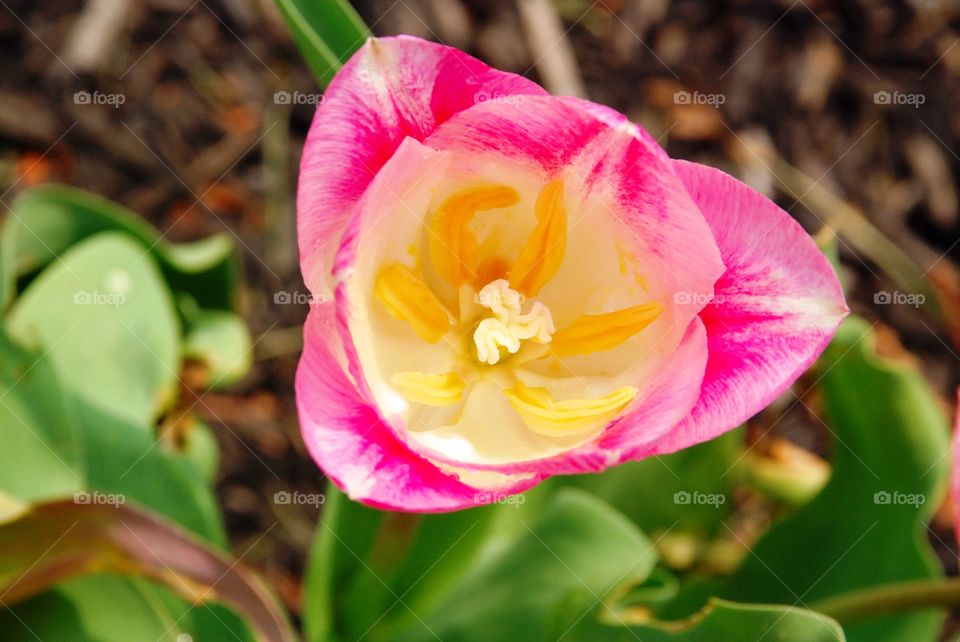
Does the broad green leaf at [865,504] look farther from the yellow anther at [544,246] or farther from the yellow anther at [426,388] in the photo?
the yellow anther at [426,388]

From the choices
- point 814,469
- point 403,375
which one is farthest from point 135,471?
point 814,469

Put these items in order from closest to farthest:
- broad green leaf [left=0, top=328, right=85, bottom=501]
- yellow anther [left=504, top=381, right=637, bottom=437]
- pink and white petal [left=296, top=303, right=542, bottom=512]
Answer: pink and white petal [left=296, top=303, right=542, bottom=512], yellow anther [left=504, top=381, right=637, bottom=437], broad green leaf [left=0, top=328, right=85, bottom=501]

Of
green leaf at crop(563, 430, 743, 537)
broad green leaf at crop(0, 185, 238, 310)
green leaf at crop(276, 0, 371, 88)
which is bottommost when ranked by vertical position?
green leaf at crop(563, 430, 743, 537)

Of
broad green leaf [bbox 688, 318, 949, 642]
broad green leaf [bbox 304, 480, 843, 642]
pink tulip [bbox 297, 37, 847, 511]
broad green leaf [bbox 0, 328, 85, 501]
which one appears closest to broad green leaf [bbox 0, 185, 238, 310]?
broad green leaf [bbox 0, 328, 85, 501]

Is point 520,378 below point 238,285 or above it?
above

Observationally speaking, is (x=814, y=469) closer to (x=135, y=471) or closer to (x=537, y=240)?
(x=537, y=240)

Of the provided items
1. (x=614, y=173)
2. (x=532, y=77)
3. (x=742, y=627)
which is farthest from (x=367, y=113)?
(x=532, y=77)

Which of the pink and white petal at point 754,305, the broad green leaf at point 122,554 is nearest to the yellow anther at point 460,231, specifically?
the pink and white petal at point 754,305

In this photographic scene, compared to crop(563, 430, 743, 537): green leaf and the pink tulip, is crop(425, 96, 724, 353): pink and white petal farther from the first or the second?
crop(563, 430, 743, 537): green leaf
